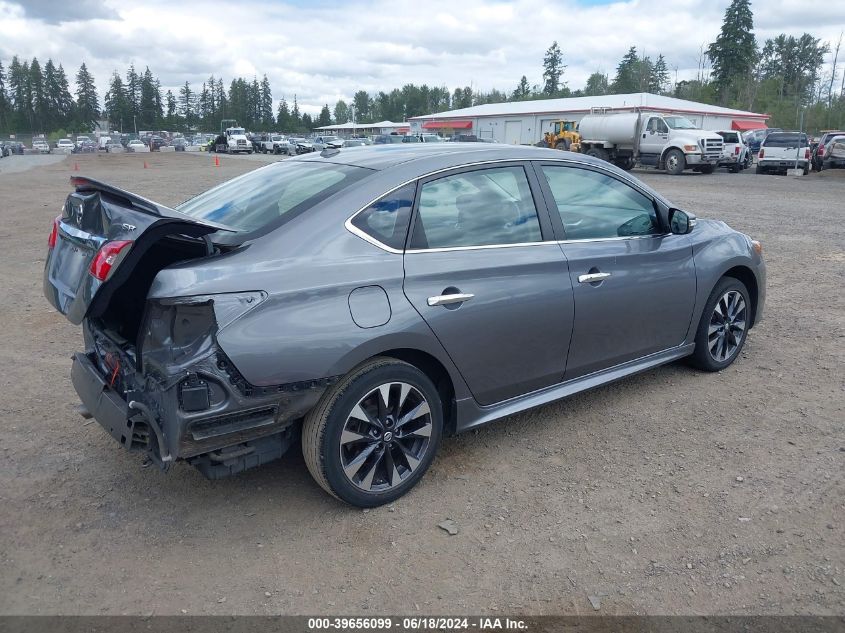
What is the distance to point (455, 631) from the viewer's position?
2.59m

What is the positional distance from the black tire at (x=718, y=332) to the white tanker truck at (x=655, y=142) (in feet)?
81.6

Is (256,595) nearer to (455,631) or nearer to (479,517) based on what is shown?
(455,631)

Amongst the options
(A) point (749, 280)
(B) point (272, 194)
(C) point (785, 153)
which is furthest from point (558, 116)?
(B) point (272, 194)

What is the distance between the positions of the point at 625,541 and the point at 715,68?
93.6 meters

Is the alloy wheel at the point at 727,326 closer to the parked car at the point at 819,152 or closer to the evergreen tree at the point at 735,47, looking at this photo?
the parked car at the point at 819,152

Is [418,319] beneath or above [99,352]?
above

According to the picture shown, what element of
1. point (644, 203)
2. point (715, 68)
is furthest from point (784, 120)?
point (644, 203)

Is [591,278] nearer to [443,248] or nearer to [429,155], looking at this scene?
[443,248]

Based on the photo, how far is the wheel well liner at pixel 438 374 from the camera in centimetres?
333

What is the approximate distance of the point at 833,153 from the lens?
2800 cm

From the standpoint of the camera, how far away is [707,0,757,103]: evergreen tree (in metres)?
80.2

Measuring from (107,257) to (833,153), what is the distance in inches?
1253

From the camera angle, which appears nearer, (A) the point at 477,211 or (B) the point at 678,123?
(A) the point at 477,211

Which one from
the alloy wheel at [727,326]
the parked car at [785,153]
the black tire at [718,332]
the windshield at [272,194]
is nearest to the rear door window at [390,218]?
the windshield at [272,194]
